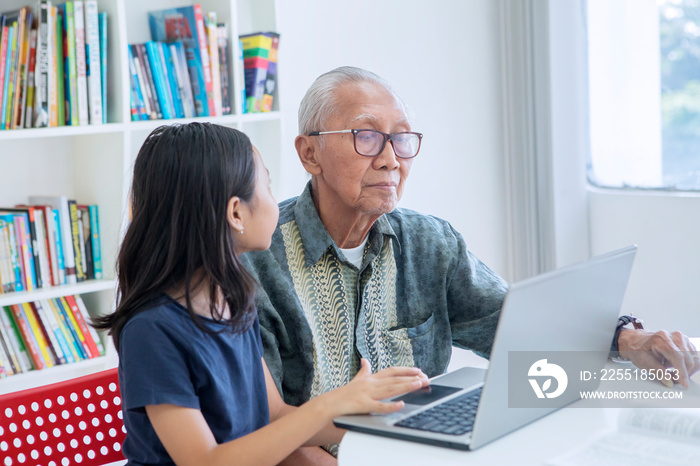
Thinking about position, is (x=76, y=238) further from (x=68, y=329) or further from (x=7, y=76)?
(x=7, y=76)

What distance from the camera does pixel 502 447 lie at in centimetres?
100

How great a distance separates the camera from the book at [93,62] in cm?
222

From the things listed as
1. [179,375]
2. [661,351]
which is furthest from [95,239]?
[661,351]

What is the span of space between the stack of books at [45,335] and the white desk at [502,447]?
4.89ft

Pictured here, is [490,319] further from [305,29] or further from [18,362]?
[305,29]

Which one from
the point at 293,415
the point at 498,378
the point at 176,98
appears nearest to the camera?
the point at 498,378

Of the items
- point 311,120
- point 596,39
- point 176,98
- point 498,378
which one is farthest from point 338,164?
point 596,39

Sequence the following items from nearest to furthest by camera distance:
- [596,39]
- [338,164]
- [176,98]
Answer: [338,164]
[176,98]
[596,39]

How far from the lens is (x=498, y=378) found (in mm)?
975

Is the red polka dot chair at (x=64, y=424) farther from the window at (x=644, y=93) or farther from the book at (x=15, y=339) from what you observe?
the window at (x=644, y=93)

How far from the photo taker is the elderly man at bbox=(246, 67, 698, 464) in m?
1.57

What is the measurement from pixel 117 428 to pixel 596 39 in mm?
2712

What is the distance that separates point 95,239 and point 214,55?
68cm

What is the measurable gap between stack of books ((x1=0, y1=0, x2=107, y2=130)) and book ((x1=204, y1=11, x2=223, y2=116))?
1.11ft
